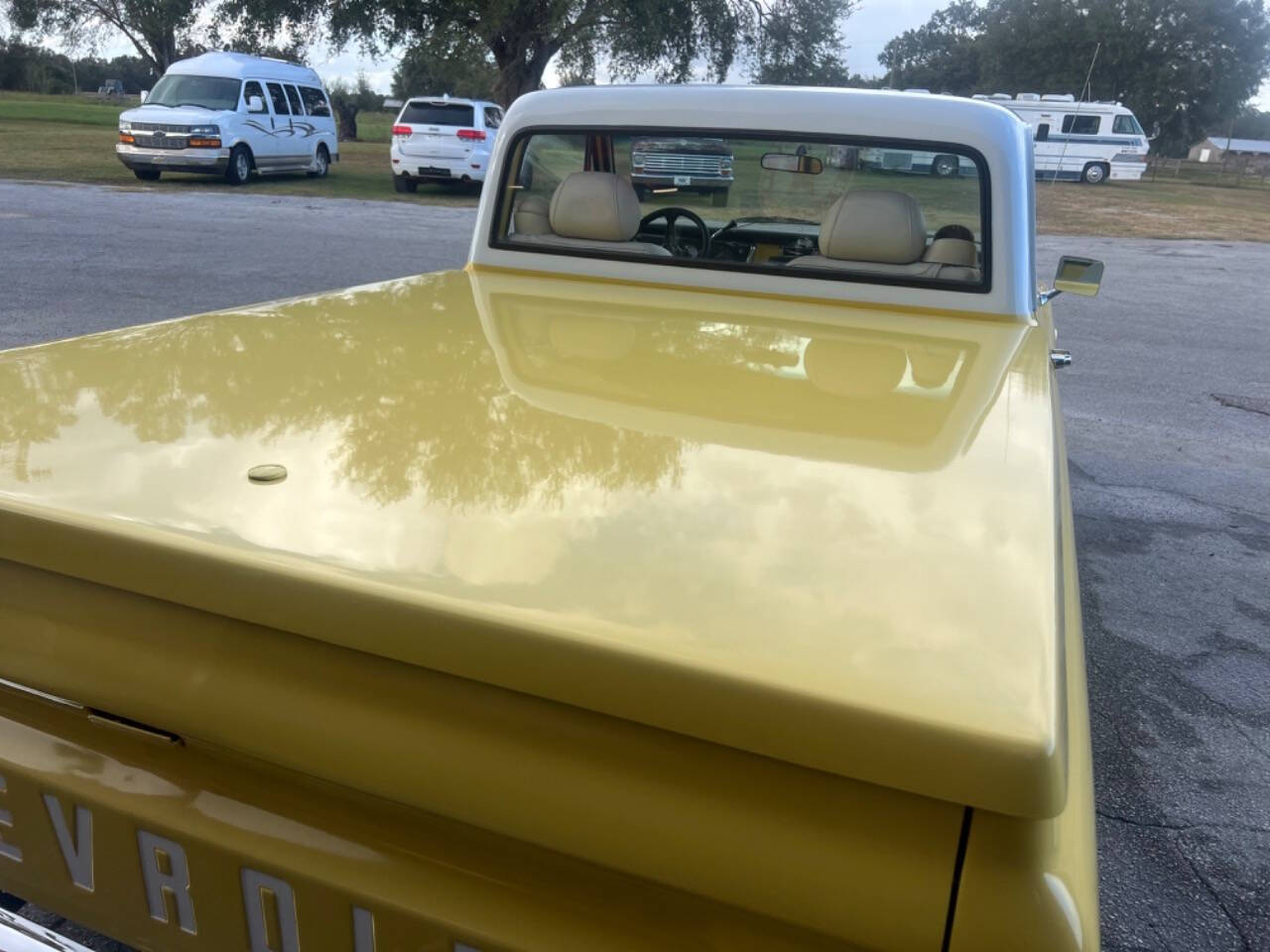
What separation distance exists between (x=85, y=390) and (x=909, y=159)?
239 centimetres

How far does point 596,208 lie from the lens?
3.27 m

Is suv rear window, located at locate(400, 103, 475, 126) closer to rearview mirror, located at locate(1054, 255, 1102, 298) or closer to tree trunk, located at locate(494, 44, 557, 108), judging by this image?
tree trunk, located at locate(494, 44, 557, 108)

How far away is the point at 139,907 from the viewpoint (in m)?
1.26

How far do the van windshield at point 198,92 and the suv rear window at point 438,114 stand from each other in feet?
9.82

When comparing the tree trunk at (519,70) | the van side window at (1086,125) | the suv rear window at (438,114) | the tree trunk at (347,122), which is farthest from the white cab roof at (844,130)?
the tree trunk at (347,122)

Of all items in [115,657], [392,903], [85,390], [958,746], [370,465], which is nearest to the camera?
[958,746]

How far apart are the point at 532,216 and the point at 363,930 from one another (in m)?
2.71

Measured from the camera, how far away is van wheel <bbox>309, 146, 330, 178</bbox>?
792 inches

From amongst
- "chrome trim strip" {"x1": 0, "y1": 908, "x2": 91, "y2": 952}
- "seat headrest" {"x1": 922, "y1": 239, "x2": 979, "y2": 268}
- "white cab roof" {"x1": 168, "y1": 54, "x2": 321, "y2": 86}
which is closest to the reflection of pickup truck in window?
"seat headrest" {"x1": 922, "y1": 239, "x2": 979, "y2": 268}

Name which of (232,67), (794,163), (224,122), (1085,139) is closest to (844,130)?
(794,163)

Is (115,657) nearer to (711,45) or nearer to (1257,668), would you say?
(1257,668)

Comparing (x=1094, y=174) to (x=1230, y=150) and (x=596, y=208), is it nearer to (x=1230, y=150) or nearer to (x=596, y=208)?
(x=596, y=208)

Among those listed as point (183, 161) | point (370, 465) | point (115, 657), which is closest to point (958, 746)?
point (370, 465)

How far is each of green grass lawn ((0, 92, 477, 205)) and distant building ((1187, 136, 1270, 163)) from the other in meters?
44.0
